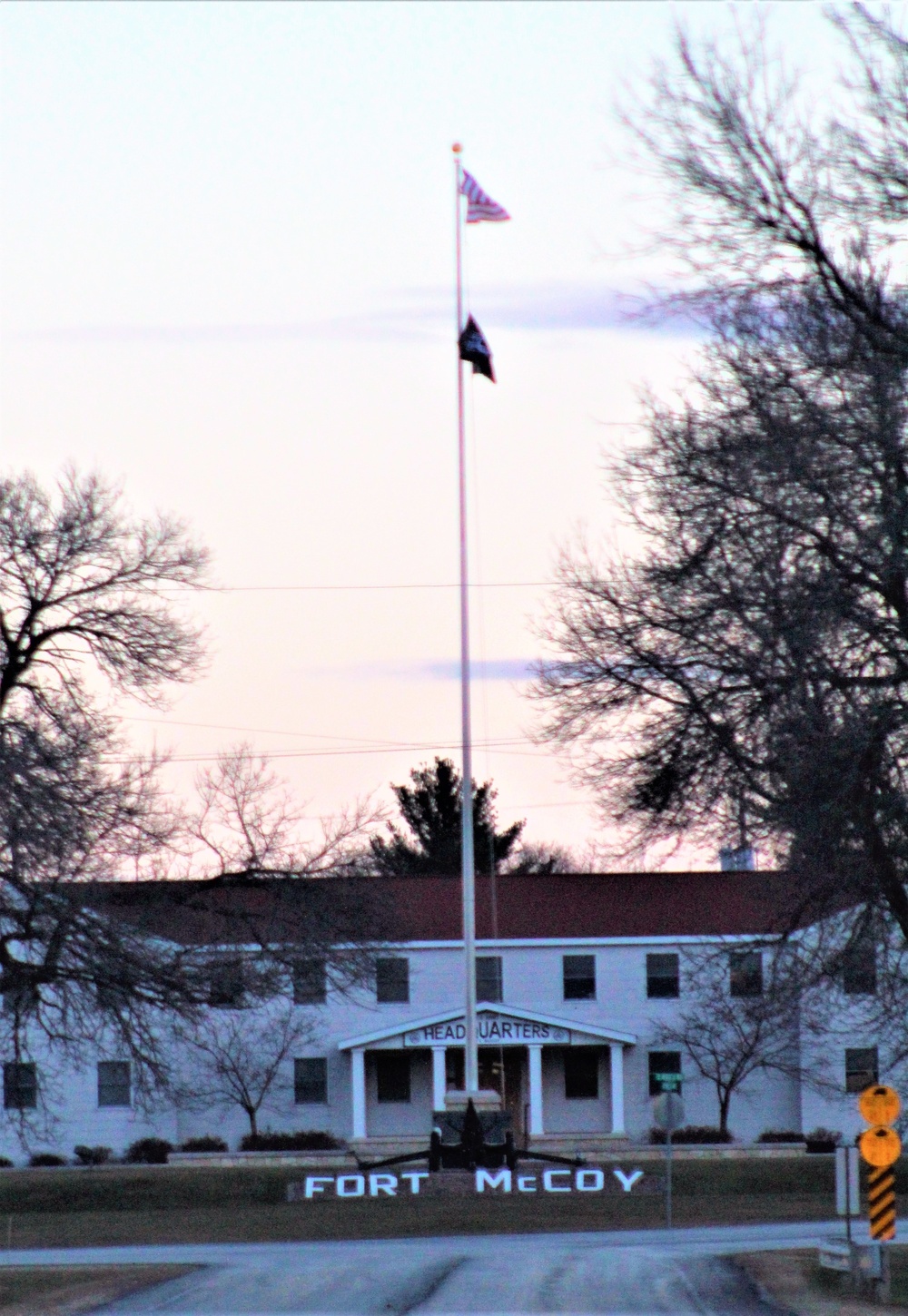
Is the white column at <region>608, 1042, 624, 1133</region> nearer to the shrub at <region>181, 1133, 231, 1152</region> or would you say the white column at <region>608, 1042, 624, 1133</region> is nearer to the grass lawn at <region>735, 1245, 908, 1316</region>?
the shrub at <region>181, 1133, 231, 1152</region>

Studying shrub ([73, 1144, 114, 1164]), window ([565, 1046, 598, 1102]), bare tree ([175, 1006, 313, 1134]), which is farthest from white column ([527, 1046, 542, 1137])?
shrub ([73, 1144, 114, 1164])

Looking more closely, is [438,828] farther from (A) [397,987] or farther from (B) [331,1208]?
(B) [331,1208]

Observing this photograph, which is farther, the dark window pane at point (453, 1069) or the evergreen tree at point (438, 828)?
the evergreen tree at point (438, 828)

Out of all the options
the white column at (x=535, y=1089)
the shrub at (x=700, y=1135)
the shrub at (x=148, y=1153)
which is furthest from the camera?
the white column at (x=535, y=1089)

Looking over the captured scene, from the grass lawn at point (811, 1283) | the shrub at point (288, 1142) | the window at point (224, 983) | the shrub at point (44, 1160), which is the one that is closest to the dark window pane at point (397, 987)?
the shrub at point (288, 1142)

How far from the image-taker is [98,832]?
79.0 feet

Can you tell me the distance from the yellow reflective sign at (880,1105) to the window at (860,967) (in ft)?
7.57

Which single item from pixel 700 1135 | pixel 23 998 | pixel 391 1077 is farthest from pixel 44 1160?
pixel 23 998

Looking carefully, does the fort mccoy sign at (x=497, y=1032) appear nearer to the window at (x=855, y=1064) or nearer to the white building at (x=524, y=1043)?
the white building at (x=524, y=1043)

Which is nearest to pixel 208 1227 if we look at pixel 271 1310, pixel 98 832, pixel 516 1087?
pixel 98 832

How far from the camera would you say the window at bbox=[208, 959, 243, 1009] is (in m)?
26.4

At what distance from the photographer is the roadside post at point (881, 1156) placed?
1675cm

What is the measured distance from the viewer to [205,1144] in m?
48.7

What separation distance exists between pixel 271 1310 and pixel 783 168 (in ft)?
36.3
